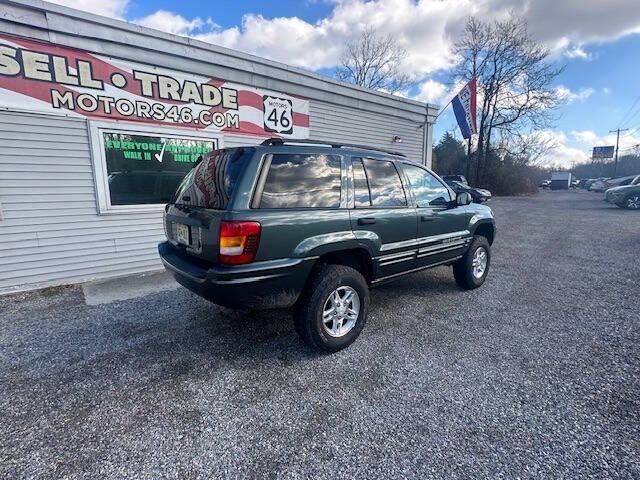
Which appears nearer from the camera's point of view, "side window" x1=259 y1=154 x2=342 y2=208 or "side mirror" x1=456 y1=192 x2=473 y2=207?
"side window" x1=259 y1=154 x2=342 y2=208

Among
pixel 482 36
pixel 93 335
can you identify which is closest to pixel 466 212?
pixel 93 335

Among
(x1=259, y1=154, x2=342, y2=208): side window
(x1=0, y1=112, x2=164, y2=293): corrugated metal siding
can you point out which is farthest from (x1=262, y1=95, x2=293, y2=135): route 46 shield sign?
(x1=259, y1=154, x2=342, y2=208): side window

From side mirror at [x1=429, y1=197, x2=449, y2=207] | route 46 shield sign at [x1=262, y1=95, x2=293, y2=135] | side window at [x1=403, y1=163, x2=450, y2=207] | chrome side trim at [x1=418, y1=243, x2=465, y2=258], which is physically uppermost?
route 46 shield sign at [x1=262, y1=95, x2=293, y2=135]

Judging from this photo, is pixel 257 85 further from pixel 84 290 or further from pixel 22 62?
pixel 84 290

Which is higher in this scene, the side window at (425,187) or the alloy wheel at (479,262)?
the side window at (425,187)

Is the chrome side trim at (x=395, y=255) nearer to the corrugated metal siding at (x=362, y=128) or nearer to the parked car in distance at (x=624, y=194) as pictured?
the corrugated metal siding at (x=362, y=128)

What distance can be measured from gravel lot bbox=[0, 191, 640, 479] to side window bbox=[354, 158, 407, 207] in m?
1.34

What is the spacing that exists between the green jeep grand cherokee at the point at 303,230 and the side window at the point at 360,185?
0.01 meters

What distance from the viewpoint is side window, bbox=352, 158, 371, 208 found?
10.5ft

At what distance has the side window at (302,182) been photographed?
8.79 ft

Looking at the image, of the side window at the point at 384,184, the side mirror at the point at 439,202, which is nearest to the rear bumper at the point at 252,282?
the side window at the point at 384,184

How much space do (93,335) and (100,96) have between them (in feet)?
12.0

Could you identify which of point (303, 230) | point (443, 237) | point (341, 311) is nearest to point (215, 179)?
point (303, 230)

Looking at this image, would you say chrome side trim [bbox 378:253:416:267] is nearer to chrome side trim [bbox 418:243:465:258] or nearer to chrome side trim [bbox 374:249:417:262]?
chrome side trim [bbox 374:249:417:262]
